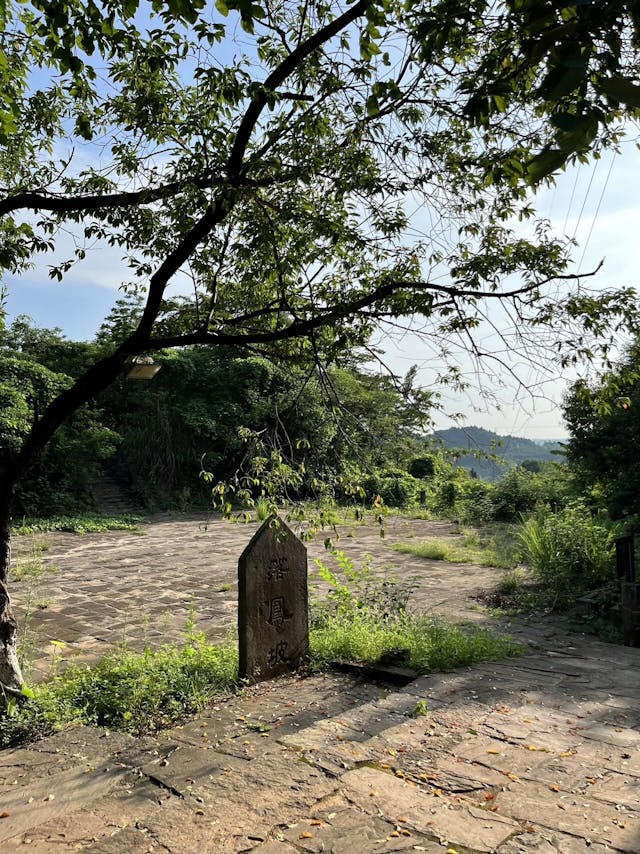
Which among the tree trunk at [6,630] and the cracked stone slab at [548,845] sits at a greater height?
the tree trunk at [6,630]

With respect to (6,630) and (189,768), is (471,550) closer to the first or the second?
(6,630)

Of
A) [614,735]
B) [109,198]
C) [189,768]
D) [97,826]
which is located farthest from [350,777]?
[109,198]

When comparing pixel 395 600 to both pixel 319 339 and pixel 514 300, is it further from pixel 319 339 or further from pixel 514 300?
pixel 514 300

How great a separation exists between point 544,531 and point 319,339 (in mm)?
5925

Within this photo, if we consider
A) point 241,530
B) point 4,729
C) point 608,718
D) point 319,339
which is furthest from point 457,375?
point 241,530

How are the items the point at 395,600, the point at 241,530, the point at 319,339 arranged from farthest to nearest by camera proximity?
the point at 241,530, the point at 395,600, the point at 319,339

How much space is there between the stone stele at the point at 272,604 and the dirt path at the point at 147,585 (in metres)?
0.76

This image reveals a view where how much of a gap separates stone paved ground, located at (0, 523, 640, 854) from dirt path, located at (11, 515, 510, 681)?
5.98ft

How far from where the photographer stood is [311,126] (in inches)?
163

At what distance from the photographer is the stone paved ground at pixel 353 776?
9.23 feet

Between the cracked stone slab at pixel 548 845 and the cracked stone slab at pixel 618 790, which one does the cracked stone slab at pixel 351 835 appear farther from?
the cracked stone slab at pixel 618 790

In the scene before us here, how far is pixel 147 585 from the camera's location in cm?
948

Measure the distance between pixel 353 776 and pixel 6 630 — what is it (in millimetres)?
2556

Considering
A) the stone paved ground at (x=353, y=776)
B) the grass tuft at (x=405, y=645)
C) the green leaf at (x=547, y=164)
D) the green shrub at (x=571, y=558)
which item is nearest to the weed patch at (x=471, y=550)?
the green shrub at (x=571, y=558)
